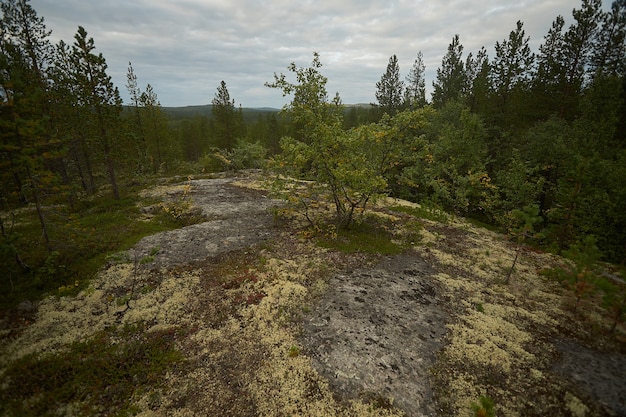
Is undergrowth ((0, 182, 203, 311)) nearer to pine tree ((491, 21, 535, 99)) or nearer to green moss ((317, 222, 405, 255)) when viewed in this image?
green moss ((317, 222, 405, 255))

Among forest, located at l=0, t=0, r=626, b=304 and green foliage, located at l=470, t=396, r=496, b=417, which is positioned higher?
forest, located at l=0, t=0, r=626, b=304

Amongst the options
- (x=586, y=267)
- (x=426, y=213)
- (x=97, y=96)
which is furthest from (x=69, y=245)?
(x=426, y=213)

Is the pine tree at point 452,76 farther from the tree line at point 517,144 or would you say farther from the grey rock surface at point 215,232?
the grey rock surface at point 215,232

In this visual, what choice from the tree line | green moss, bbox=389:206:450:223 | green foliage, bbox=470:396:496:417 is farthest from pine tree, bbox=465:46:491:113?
green foliage, bbox=470:396:496:417

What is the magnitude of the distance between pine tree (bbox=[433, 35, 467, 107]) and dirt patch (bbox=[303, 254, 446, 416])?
38.9 m

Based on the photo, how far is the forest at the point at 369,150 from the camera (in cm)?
1167

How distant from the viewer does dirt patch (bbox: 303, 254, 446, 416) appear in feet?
24.5

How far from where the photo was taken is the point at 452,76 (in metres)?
43.1

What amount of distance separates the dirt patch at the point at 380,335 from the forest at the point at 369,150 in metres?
5.06

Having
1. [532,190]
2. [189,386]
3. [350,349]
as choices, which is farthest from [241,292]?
[532,190]

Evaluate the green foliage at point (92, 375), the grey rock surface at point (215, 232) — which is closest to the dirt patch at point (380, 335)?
the green foliage at point (92, 375)

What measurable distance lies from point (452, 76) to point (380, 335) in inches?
1814

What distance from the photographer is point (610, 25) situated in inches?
925

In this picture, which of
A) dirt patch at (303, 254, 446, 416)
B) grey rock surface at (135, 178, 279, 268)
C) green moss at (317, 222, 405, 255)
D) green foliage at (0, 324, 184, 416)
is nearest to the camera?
green foliage at (0, 324, 184, 416)
